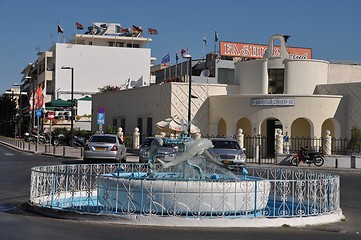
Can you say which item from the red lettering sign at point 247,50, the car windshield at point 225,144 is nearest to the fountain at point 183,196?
the car windshield at point 225,144

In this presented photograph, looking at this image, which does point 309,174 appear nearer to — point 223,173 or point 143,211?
point 223,173

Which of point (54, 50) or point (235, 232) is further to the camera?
point (54, 50)

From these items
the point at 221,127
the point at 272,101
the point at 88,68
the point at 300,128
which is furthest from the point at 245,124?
the point at 88,68

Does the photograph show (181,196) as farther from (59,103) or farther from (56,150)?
(59,103)

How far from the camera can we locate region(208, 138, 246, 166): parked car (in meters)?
28.5

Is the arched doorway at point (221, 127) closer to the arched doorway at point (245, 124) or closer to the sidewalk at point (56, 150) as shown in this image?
the arched doorway at point (245, 124)

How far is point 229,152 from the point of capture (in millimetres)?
29094

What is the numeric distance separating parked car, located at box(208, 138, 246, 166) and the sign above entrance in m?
14.7

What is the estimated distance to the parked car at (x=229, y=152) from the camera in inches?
1121

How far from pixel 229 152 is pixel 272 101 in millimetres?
16474

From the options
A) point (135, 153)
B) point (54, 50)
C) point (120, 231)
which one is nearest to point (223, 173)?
point (120, 231)

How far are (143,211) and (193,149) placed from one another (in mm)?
2219

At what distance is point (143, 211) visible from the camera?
12656 millimetres

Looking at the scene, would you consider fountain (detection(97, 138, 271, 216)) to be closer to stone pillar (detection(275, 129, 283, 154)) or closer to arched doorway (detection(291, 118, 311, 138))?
stone pillar (detection(275, 129, 283, 154))
